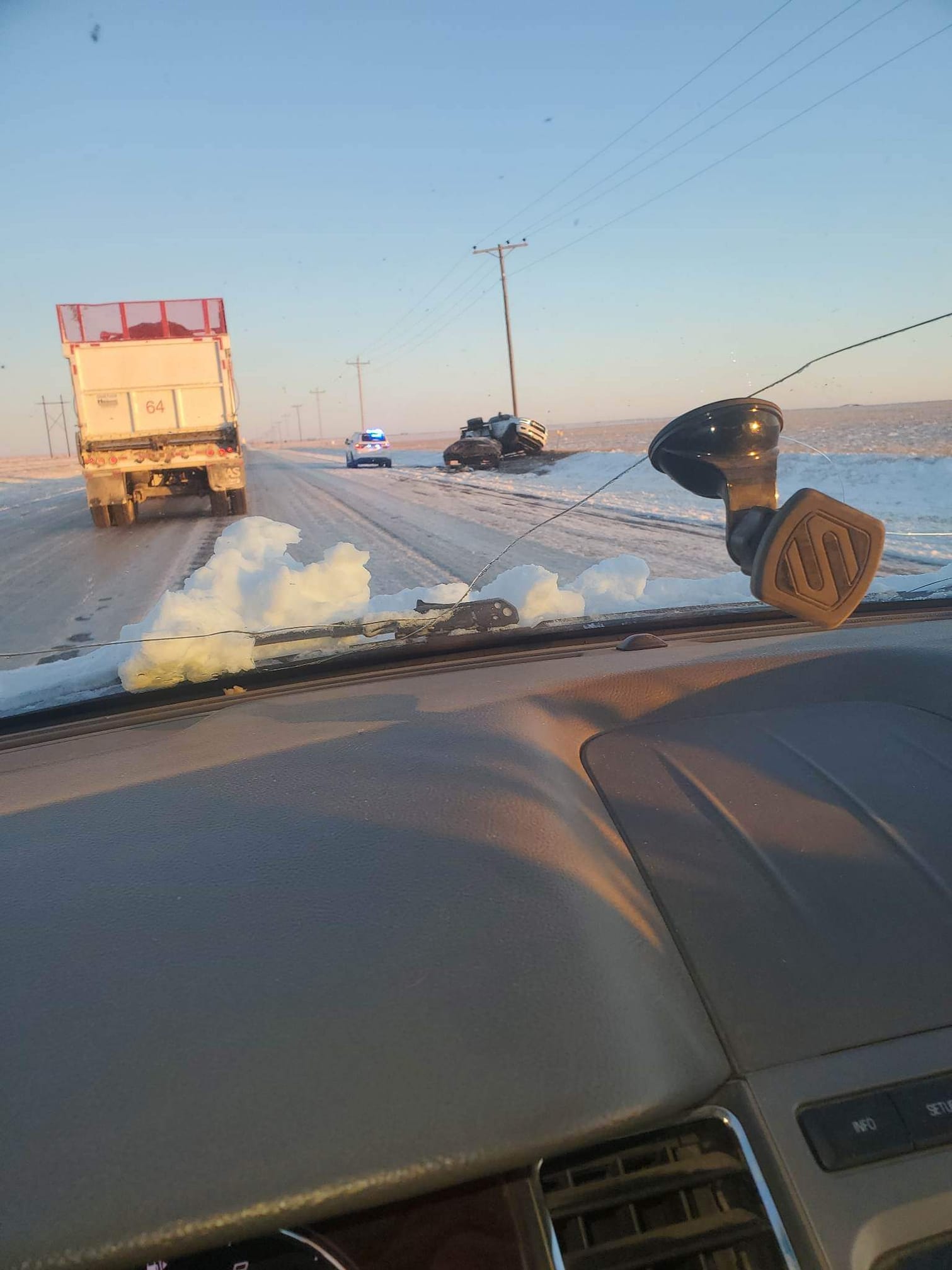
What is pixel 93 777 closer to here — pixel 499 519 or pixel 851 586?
pixel 851 586

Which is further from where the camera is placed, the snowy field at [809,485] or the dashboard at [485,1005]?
the snowy field at [809,485]

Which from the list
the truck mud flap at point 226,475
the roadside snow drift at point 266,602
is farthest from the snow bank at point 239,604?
the truck mud flap at point 226,475

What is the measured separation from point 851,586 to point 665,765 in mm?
726

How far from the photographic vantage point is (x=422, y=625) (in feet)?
10.2

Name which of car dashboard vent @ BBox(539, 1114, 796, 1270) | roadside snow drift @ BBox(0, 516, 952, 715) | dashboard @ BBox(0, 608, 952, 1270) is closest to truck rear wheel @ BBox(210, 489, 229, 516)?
roadside snow drift @ BBox(0, 516, 952, 715)

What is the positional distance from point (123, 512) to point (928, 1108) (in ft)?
29.9

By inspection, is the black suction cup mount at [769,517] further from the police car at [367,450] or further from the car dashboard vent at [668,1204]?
the police car at [367,450]

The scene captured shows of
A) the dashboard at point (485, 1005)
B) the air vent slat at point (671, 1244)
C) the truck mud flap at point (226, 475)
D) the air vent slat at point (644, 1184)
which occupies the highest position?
the truck mud flap at point (226, 475)

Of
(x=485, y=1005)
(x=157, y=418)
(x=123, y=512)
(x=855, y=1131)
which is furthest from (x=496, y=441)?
(x=157, y=418)

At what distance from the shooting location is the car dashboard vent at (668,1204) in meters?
1.18

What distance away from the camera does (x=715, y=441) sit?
169 centimetres

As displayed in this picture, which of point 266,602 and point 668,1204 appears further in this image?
point 266,602

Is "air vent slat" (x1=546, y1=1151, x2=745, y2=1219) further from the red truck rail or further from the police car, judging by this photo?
the police car

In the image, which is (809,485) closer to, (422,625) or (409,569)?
(422,625)
